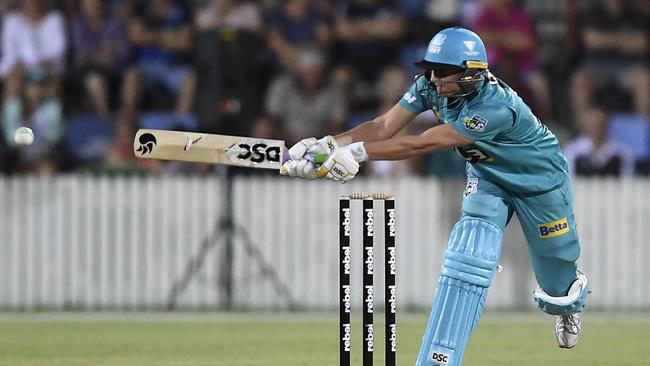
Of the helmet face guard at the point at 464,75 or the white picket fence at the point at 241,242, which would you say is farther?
the white picket fence at the point at 241,242

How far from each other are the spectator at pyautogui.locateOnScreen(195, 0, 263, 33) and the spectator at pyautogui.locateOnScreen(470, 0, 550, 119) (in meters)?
2.16

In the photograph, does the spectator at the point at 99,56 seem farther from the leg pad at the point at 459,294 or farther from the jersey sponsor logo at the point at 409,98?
the leg pad at the point at 459,294

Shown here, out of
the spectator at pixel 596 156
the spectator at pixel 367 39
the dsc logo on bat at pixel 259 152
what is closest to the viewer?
the dsc logo on bat at pixel 259 152

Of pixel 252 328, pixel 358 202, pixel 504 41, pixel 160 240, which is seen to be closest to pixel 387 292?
pixel 252 328

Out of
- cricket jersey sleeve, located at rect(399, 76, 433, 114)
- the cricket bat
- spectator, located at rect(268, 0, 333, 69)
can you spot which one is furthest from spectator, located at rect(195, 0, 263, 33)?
the cricket bat

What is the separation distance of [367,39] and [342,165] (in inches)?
286

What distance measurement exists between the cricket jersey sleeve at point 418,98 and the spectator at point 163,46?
682 centimetres

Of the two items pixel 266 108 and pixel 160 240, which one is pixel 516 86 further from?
pixel 160 240

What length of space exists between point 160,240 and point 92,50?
238cm

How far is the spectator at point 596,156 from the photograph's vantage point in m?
13.1

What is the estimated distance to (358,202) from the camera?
1215 cm

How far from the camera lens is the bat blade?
7.30 meters

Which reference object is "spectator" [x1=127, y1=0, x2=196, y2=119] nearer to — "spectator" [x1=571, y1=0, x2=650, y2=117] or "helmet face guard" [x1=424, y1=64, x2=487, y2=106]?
"spectator" [x1=571, y1=0, x2=650, y2=117]

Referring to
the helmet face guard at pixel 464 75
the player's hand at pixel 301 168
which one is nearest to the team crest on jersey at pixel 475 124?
the helmet face guard at pixel 464 75
